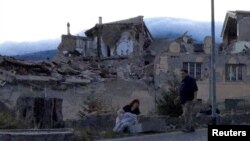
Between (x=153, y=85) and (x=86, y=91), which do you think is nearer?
(x=86, y=91)

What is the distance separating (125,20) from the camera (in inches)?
2623

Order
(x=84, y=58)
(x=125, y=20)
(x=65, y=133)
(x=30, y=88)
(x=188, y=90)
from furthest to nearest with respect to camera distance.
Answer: (x=125, y=20) → (x=84, y=58) → (x=30, y=88) → (x=188, y=90) → (x=65, y=133)

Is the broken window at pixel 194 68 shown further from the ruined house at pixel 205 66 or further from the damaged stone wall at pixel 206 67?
the damaged stone wall at pixel 206 67

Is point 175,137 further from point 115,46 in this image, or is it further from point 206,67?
point 115,46

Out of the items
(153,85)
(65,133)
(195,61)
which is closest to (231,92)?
(195,61)

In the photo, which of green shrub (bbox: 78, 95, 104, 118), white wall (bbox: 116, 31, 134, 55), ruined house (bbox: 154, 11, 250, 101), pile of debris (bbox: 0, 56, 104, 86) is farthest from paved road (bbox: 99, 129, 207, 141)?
white wall (bbox: 116, 31, 134, 55)

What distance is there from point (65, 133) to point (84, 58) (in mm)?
43184

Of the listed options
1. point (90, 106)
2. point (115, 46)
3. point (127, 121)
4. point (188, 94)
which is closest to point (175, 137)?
point (188, 94)

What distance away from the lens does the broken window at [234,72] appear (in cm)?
5428

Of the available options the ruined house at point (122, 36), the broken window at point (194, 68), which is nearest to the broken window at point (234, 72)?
the broken window at point (194, 68)

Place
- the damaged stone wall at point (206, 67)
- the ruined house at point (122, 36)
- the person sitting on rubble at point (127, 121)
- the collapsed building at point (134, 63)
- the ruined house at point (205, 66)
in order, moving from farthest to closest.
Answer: the ruined house at point (122, 36)
the ruined house at point (205, 66)
the damaged stone wall at point (206, 67)
the collapsed building at point (134, 63)
the person sitting on rubble at point (127, 121)

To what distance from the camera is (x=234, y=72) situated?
180 ft

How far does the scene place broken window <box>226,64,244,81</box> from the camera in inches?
2137

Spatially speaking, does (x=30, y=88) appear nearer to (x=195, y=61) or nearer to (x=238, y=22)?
(x=195, y=61)
